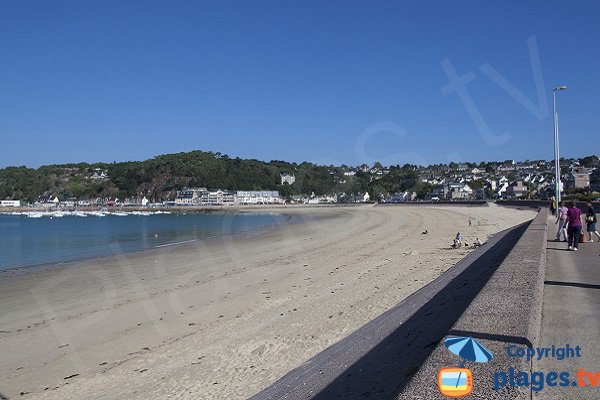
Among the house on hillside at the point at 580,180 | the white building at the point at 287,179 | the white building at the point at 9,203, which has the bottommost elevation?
the white building at the point at 9,203

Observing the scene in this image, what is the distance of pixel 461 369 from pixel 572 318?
11.0 ft

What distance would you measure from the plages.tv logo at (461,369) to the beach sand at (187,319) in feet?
7.34

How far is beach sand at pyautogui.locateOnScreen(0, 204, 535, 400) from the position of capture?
587cm

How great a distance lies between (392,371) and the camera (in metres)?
5.15

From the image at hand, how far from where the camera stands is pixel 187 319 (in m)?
8.92

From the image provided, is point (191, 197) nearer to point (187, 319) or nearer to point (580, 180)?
point (580, 180)

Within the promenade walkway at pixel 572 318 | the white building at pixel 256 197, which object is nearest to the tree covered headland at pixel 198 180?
the white building at pixel 256 197

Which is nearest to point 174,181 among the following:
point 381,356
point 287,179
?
point 287,179

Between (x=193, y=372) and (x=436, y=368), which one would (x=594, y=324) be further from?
(x=193, y=372)

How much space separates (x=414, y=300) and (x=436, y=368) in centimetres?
527

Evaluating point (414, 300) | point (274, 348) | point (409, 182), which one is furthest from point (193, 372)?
point (409, 182)

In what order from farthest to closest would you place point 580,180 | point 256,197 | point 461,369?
point 256,197 → point 580,180 → point 461,369

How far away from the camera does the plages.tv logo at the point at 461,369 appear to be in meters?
3.23

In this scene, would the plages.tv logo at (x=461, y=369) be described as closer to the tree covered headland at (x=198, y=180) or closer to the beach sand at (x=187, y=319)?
the beach sand at (x=187, y=319)
